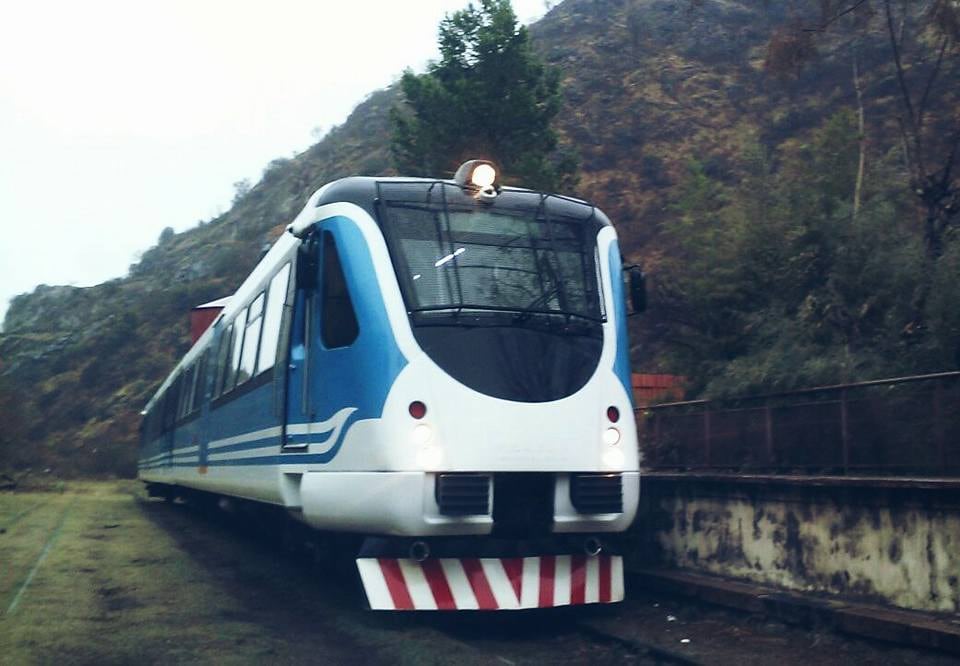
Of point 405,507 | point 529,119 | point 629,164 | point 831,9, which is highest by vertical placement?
point 629,164

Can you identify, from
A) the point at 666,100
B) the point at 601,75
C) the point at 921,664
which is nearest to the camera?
the point at 921,664

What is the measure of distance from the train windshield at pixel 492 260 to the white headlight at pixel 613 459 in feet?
3.69

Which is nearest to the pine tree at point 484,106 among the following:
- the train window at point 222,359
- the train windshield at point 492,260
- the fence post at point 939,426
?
the train window at point 222,359

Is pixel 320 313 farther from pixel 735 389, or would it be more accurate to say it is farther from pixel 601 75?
pixel 601 75

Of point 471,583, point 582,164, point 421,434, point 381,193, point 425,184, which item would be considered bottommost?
point 471,583

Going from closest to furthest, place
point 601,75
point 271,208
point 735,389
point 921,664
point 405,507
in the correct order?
point 921,664, point 405,507, point 735,389, point 601,75, point 271,208

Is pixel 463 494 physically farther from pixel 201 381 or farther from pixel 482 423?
pixel 201 381

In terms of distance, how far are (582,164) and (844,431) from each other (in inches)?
1492

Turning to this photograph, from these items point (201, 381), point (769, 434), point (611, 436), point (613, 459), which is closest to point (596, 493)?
point (613, 459)

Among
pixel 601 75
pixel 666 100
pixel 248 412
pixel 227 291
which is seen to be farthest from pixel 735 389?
pixel 227 291

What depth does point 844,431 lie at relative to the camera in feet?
30.8

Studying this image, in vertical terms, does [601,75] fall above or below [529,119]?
above

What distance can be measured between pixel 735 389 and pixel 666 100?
40.5m

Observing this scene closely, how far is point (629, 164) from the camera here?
151 ft
